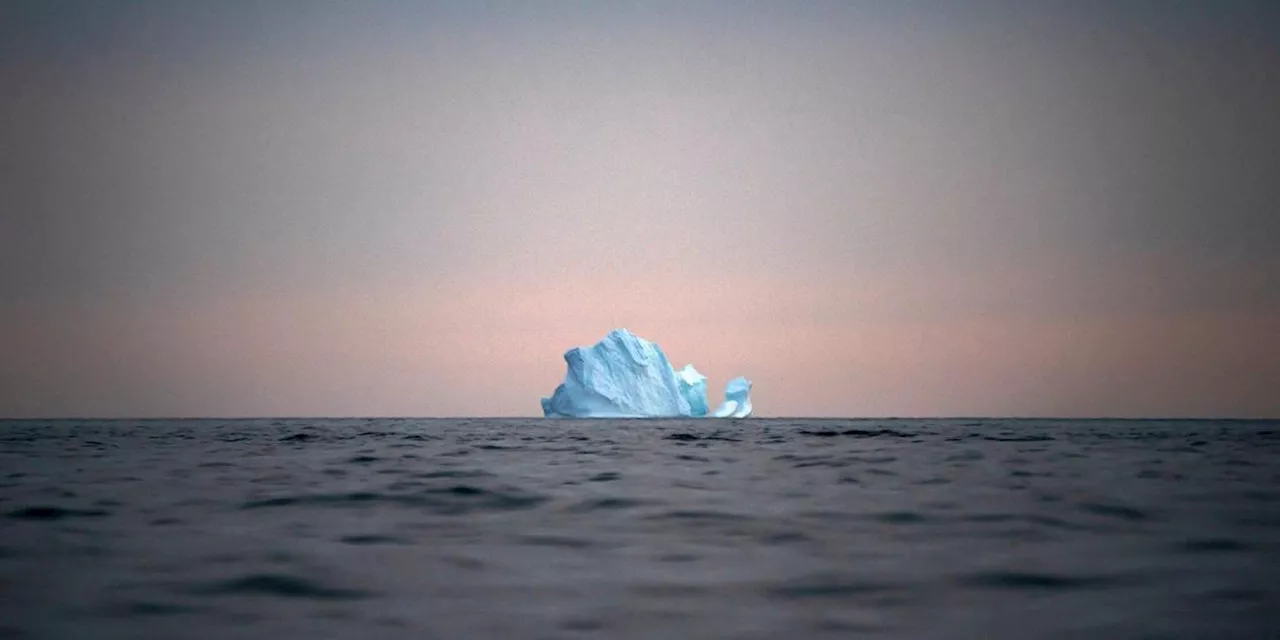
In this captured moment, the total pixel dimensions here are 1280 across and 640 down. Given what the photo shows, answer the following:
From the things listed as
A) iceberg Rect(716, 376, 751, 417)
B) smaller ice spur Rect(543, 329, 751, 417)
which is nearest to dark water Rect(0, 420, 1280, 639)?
smaller ice spur Rect(543, 329, 751, 417)

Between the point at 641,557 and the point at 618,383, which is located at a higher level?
the point at 618,383

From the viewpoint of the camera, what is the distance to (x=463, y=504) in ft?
26.5

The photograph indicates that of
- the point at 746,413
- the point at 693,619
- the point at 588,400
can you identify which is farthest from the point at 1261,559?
the point at 746,413

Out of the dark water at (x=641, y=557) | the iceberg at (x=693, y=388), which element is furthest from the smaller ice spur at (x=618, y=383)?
the dark water at (x=641, y=557)

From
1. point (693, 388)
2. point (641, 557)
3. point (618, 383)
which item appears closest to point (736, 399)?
point (693, 388)

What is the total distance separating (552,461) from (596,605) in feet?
35.0

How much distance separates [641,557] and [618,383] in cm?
4992

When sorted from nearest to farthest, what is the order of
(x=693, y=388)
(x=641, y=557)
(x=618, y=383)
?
1. (x=641, y=557)
2. (x=618, y=383)
3. (x=693, y=388)

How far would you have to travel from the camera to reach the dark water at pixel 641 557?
148 inches

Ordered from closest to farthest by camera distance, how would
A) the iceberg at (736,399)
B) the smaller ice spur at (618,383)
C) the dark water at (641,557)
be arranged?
the dark water at (641,557)
the smaller ice spur at (618,383)
the iceberg at (736,399)

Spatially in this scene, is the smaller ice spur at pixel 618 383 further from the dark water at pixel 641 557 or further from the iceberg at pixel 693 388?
the dark water at pixel 641 557

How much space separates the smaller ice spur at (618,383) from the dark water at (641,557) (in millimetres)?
43436

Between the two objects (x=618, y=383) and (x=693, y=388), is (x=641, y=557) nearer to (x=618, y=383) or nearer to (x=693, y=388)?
(x=618, y=383)

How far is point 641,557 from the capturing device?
530 cm
